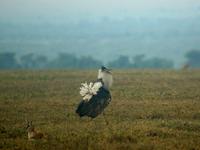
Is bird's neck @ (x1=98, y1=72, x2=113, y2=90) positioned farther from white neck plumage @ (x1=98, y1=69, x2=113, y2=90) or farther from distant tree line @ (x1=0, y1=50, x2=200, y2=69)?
distant tree line @ (x1=0, y1=50, x2=200, y2=69)

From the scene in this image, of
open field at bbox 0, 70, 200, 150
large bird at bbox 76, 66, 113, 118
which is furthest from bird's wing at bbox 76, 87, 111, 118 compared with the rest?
open field at bbox 0, 70, 200, 150

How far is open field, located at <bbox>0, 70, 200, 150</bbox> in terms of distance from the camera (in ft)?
42.8

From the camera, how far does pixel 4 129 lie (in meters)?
15.0

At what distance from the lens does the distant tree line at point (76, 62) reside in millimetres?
90188

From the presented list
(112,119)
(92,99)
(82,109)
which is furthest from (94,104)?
(112,119)

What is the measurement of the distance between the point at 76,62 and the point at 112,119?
77979 mm

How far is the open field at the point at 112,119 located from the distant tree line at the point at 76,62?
202 feet

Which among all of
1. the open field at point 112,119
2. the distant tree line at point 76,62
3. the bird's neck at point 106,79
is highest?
the distant tree line at point 76,62

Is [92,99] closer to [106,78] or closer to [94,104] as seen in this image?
[94,104]

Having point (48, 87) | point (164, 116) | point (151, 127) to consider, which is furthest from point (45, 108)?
point (48, 87)

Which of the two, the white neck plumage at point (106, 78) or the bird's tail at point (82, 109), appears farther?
the white neck plumage at point (106, 78)

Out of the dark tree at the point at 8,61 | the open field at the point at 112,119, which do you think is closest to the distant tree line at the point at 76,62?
the dark tree at the point at 8,61

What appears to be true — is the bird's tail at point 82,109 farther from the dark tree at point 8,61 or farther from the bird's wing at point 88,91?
the dark tree at point 8,61

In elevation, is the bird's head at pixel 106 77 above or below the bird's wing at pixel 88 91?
above
